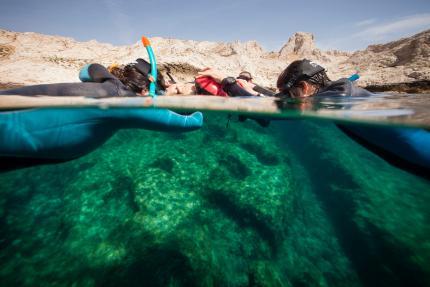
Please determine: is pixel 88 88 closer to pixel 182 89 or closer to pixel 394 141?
pixel 182 89

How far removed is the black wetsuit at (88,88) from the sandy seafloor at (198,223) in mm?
5181

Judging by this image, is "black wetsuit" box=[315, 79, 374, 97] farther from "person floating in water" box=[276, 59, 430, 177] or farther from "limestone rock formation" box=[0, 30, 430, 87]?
"limestone rock formation" box=[0, 30, 430, 87]

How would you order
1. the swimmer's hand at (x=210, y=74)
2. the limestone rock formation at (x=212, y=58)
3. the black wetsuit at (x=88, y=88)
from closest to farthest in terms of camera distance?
the black wetsuit at (x=88, y=88)
the swimmer's hand at (x=210, y=74)
the limestone rock formation at (x=212, y=58)

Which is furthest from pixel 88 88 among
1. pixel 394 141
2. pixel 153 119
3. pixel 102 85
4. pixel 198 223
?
pixel 198 223

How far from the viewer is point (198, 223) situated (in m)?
7.61

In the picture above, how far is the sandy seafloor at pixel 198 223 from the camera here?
6230 millimetres

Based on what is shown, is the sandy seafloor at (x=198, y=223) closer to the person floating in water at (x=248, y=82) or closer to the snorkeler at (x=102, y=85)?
the person floating in water at (x=248, y=82)

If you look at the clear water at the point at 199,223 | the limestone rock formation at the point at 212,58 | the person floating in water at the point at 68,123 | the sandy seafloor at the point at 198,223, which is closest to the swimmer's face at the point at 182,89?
the person floating in water at the point at 68,123

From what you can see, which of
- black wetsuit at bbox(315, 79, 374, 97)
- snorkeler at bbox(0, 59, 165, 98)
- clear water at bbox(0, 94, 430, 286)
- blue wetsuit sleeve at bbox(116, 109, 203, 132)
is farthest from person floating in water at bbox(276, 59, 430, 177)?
snorkeler at bbox(0, 59, 165, 98)

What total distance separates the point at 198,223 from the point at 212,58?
20085 millimetres

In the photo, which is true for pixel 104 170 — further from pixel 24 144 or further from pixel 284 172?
pixel 284 172

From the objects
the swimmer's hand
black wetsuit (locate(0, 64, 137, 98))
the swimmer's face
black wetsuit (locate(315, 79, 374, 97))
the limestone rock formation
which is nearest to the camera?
black wetsuit (locate(0, 64, 137, 98))

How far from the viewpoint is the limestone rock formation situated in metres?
13.1

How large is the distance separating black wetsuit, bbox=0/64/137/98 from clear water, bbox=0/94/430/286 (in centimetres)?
502
